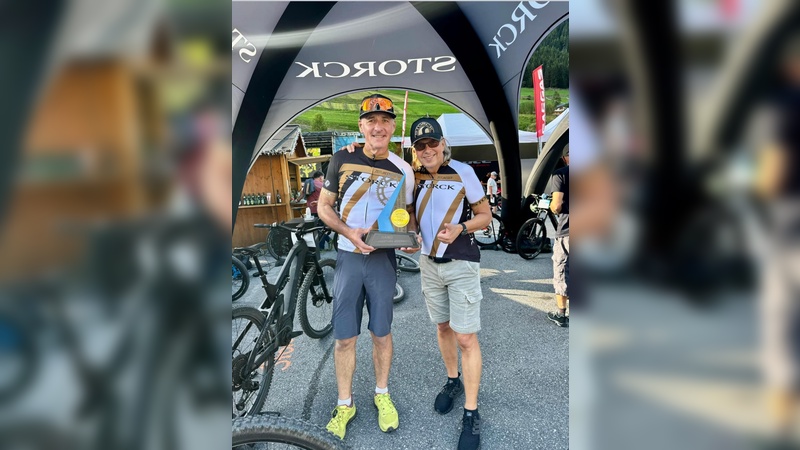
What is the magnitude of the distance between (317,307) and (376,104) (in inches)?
93.7

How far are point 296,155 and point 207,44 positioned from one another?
12597mm

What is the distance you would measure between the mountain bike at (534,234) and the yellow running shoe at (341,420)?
16.6 ft

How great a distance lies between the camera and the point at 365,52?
4.12 m

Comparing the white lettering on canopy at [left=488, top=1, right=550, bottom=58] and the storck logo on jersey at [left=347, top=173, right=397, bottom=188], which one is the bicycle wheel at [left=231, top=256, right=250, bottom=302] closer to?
the storck logo on jersey at [left=347, top=173, right=397, bottom=188]

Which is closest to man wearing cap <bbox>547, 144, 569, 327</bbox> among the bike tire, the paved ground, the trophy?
the paved ground

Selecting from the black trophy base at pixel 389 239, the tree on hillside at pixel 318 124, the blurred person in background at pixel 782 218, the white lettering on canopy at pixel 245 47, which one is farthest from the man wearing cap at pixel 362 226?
the tree on hillside at pixel 318 124

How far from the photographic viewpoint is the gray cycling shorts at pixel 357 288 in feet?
7.57

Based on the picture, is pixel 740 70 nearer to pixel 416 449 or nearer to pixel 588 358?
pixel 588 358

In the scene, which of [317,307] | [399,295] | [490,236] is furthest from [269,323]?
[490,236]

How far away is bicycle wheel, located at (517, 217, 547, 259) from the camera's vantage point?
6.62m

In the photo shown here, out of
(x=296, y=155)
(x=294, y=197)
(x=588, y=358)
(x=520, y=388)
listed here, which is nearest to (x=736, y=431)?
(x=588, y=358)

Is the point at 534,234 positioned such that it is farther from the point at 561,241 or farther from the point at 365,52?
the point at 365,52

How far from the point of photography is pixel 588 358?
64cm

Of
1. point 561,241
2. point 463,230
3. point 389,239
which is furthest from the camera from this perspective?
point 561,241
